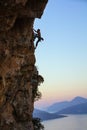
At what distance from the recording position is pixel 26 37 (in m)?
22.2

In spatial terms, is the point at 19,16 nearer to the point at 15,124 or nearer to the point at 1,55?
the point at 1,55

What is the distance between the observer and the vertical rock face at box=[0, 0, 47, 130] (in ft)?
60.1

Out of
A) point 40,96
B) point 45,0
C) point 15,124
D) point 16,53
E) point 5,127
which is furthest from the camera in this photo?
point 40,96

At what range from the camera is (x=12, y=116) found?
25.2m

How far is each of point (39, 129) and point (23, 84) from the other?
10.5m

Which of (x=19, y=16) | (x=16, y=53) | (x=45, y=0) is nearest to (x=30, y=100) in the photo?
(x=16, y=53)

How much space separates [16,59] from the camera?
21.8m

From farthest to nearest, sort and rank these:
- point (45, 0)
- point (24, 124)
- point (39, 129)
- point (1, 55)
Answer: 1. point (39, 129)
2. point (24, 124)
3. point (1, 55)
4. point (45, 0)

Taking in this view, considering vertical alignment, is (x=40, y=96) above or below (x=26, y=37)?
above

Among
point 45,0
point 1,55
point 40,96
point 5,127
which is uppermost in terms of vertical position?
point 40,96

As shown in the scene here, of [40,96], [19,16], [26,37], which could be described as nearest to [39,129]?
[40,96]

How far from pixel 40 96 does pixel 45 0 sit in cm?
2067

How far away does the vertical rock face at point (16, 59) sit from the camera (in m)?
18.3

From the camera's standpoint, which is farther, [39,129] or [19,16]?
[39,129]
